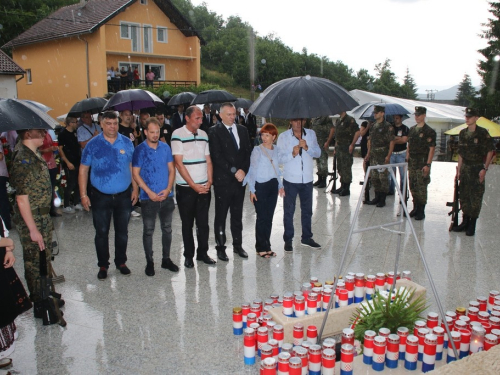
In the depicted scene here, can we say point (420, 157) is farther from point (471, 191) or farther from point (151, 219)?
point (151, 219)

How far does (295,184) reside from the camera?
5.87 meters

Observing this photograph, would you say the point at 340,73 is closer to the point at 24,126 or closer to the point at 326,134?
the point at 326,134

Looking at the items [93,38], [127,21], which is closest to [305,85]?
[93,38]

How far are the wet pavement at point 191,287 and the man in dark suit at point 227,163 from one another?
1.96ft

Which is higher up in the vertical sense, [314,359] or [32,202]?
[32,202]

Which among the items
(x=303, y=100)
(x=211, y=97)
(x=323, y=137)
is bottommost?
(x=323, y=137)

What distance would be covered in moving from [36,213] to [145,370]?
70.3 inches

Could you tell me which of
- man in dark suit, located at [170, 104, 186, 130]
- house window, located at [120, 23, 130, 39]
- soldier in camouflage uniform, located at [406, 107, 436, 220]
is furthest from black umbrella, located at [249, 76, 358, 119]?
house window, located at [120, 23, 130, 39]

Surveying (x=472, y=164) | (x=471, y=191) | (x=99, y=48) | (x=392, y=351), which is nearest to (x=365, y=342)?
(x=392, y=351)

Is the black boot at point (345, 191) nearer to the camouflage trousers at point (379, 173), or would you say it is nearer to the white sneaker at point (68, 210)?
the camouflage trousers at point (379, 173)

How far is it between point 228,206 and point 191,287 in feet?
4.09

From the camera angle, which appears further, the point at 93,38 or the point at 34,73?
the point at 34,73

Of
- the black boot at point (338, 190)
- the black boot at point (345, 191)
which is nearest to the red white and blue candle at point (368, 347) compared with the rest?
the black boot at point (345, 191)

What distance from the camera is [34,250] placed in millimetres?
4152
